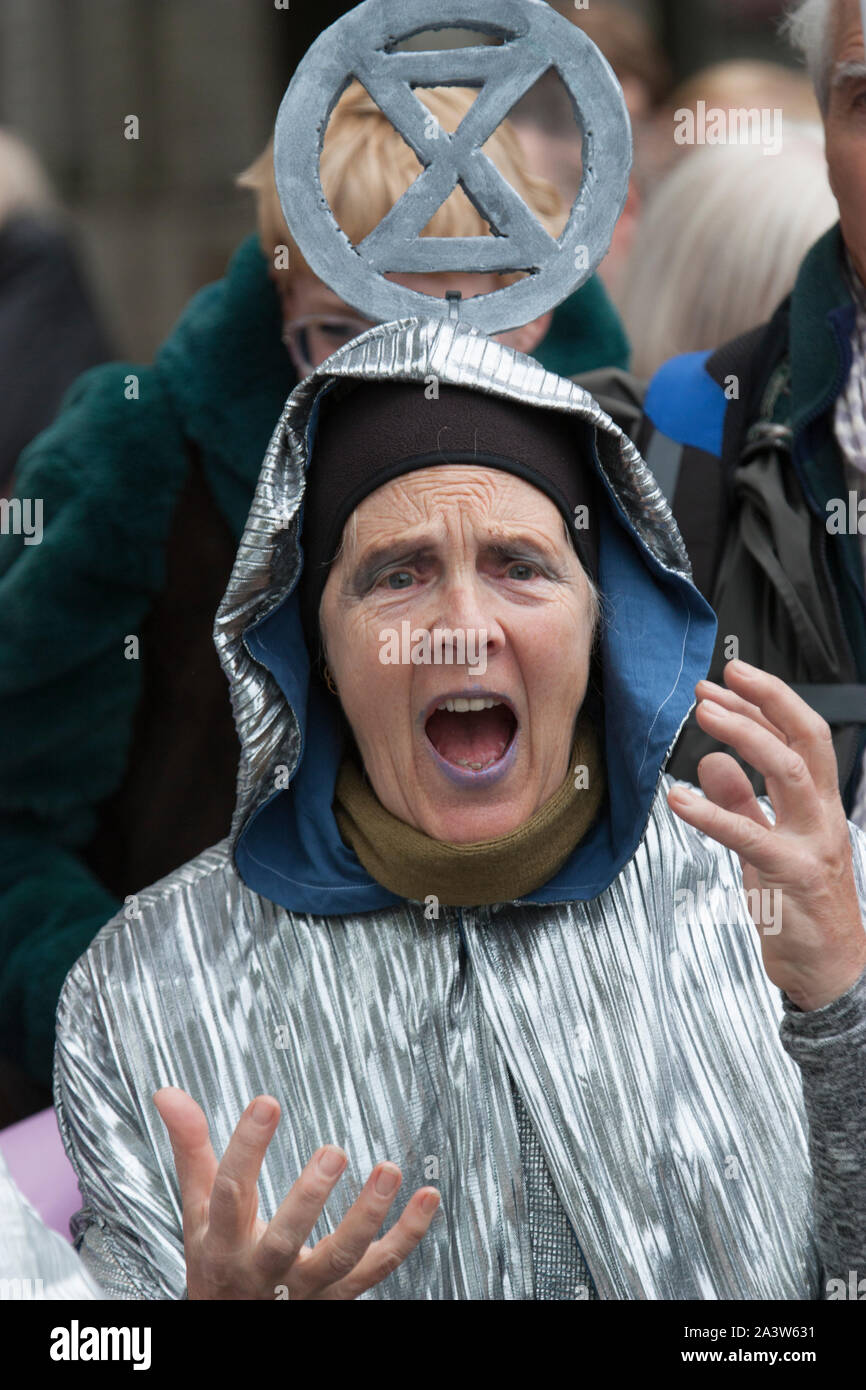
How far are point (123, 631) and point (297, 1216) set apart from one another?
5.10ft

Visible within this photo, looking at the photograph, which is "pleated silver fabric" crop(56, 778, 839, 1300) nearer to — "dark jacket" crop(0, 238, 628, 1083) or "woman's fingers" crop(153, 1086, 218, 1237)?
"woman's fingers" crop(153, 1086, 218, 1237)

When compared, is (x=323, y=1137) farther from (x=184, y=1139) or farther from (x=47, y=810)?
(x=47, y=810)

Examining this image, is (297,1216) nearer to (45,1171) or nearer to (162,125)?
(45,1171)

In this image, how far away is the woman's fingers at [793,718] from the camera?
84.0 inches

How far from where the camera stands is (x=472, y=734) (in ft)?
8.22

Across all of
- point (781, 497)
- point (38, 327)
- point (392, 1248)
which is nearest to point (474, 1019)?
point (392, 1248)

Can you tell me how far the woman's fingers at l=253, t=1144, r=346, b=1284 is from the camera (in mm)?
1947

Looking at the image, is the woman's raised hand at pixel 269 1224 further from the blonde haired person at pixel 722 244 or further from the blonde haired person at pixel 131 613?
the blonde haired person at pixel 722 244

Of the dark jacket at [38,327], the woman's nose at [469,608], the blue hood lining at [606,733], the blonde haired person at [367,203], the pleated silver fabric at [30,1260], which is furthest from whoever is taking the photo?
the dark jacket at [38,327]

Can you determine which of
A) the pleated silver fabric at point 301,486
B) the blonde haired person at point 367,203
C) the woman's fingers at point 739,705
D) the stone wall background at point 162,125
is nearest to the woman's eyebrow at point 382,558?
the pleated silver fabric at point 301,486

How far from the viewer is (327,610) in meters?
2.54

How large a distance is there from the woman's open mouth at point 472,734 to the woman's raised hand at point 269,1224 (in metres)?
0.63

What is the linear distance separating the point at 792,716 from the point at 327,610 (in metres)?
0.69
